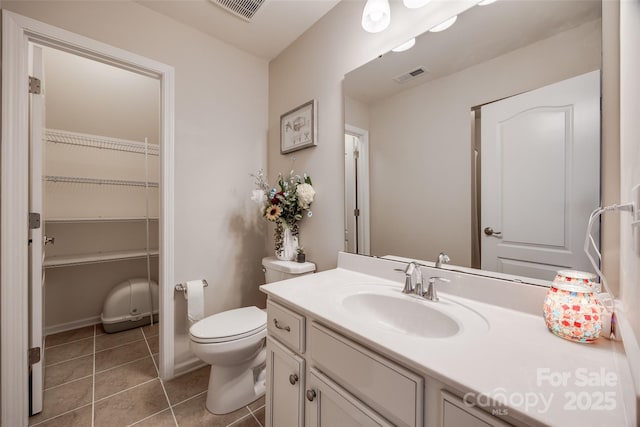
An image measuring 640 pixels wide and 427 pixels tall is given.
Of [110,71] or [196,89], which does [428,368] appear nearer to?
[196,89]

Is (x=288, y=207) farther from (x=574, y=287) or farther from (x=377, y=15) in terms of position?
(x=574, y=287)

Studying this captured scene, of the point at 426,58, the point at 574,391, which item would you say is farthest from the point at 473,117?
the point at 574,391

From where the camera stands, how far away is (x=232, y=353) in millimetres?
1386

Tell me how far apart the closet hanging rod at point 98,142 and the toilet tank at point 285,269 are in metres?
1.68

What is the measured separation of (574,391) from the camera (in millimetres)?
482

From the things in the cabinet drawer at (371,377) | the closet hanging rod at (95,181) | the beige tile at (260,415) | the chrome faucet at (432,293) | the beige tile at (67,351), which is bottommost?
the beige tile at (260,415)

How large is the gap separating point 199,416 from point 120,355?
3.40ft

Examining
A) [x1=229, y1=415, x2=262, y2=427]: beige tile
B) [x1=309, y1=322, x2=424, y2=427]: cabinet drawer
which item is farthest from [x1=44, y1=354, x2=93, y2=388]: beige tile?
[x1=309, y1=322, x2=424, y2=427]: cabinet drawer

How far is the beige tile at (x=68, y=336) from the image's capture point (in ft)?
6.89

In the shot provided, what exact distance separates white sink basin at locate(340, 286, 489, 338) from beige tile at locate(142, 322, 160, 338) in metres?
2.11

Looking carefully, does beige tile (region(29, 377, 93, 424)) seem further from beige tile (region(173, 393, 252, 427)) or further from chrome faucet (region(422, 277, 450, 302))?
chrome faucet (region(422, 277, 450, 302))

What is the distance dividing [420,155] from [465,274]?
0.56 m

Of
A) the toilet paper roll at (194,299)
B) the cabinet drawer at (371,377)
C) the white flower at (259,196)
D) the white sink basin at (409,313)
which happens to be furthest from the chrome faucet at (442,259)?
the toilet paper roll at (194,299)

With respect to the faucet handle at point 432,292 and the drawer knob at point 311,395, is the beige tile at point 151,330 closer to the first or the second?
the drawer knob at point 311,395
